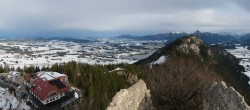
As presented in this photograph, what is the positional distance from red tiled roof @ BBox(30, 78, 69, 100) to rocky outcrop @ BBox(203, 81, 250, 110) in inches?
3249

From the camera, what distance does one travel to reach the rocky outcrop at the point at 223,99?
22.0 m

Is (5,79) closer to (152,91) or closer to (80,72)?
(80,72)

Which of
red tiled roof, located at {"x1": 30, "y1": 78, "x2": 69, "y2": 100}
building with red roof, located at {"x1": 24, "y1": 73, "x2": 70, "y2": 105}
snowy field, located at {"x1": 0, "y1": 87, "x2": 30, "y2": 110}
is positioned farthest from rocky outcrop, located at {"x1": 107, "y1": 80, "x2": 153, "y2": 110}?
red tiled roof, located at {"x1": 30, "y1": 78, "x2": 69, "y2": 100}

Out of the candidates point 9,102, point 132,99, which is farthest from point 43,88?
point 132,99

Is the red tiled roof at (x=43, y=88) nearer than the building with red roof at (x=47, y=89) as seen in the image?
No

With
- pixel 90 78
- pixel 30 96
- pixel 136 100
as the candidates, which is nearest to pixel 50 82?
pixel 30 96

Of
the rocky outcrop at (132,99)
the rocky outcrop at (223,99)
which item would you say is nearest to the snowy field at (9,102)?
the rocky outcrop at (132,99)

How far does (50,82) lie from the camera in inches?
4299

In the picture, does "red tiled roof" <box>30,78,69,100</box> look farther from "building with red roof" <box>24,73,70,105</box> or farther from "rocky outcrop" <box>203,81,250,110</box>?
"rocky outcrop" <box>203,81,250,110</box>

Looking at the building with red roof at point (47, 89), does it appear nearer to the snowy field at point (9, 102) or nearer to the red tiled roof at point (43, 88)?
the red tiled roof at point (43, 88)

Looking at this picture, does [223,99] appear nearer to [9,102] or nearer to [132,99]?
[132,99]

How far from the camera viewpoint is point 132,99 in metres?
23.8

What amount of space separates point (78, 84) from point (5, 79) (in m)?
34.7

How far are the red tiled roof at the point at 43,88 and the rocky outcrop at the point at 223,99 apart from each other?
82535 millimetres
